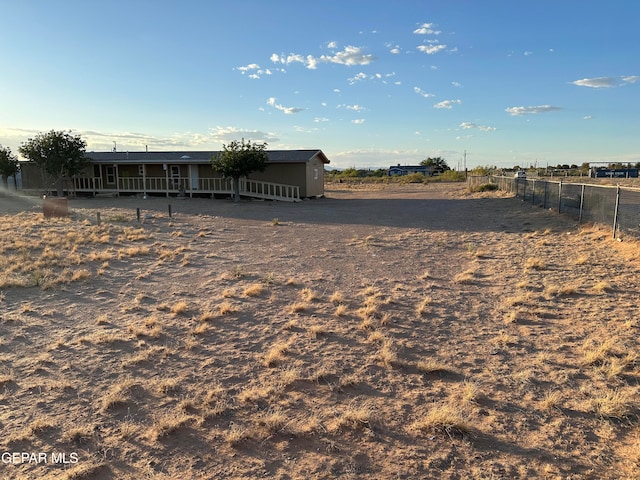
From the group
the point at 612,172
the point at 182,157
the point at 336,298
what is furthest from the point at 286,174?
the point at 612,172

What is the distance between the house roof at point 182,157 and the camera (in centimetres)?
2843

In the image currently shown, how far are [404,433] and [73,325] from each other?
493cm

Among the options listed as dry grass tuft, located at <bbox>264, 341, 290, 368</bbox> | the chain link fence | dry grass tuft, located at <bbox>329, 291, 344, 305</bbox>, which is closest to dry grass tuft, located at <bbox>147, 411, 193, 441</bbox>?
dry grass tuft, located at <bbox>264, 341, 290, 368</bbox>

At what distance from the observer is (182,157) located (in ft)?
100

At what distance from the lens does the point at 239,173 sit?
26.2m

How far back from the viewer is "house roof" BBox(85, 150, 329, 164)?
28.4 meters

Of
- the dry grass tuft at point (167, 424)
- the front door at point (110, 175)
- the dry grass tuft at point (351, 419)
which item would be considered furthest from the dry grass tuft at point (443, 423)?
the front door at point (110, 175)

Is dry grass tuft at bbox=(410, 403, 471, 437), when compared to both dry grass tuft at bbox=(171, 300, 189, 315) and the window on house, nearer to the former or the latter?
dry grass tuft at bbox=(171, 300, 189, 315)

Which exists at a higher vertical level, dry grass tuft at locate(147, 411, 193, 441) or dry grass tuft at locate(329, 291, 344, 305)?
dry grass tuft at locate(329, 291, 344, 305)

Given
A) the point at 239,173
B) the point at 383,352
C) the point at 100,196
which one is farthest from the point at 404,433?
the point at 100,196

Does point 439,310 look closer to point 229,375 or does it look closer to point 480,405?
point 480,405

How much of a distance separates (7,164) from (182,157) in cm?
1488

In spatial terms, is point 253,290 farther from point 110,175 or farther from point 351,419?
point 110,175

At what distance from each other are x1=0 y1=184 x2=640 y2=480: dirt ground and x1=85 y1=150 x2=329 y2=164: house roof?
1877 cm
